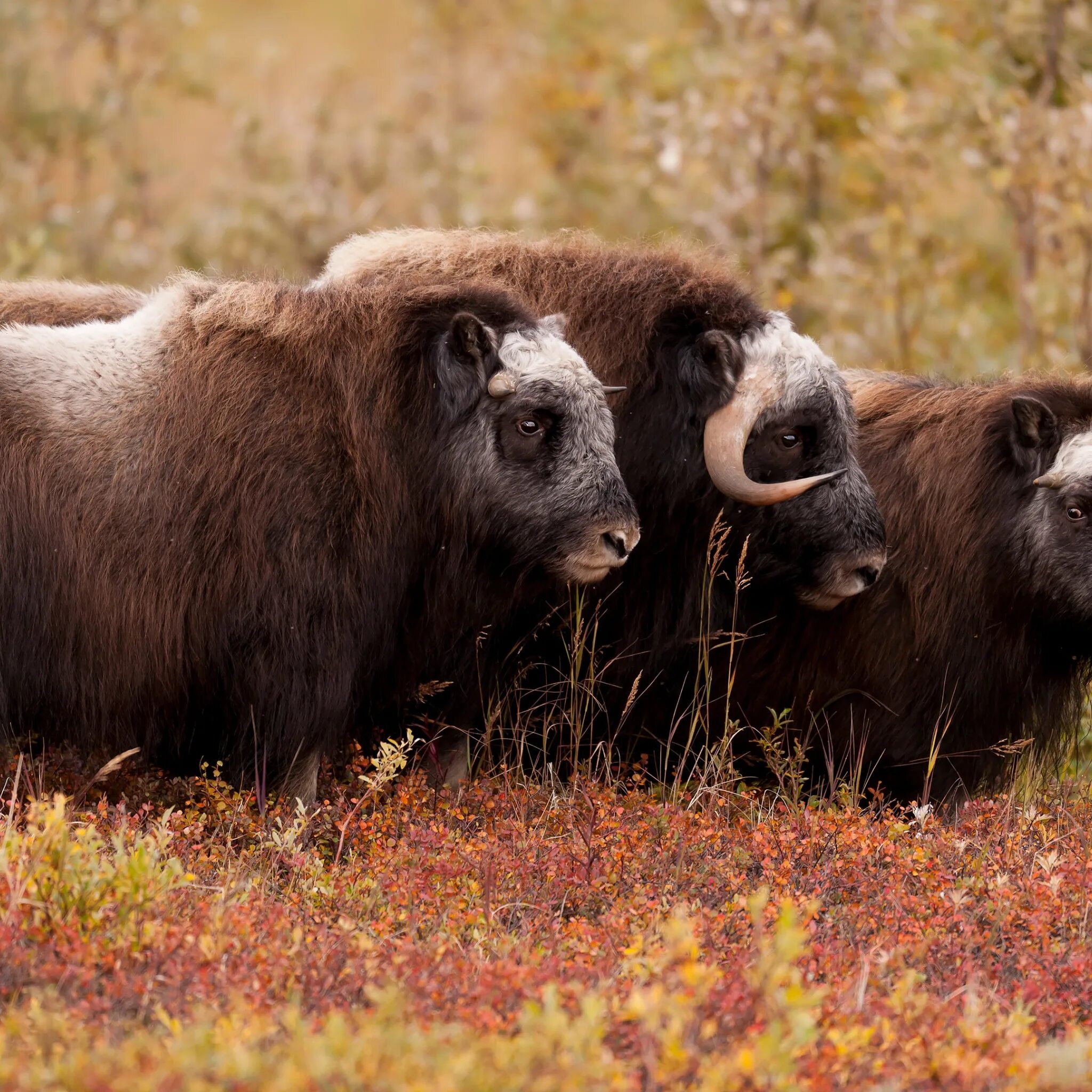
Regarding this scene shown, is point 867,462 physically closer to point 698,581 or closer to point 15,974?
point 698,581

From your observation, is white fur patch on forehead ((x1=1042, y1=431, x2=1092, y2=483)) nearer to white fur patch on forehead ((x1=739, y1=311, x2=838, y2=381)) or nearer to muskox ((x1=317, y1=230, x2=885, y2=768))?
muskox ((x1=317, y1=230, x2=885, y2=768))

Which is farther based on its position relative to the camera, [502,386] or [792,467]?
[792,467]

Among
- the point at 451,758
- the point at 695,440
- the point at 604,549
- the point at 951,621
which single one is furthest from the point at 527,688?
the point at 951,621

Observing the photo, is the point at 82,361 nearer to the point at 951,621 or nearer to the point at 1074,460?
the point at 951,621

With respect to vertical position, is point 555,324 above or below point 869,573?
above

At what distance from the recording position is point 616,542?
4.07m

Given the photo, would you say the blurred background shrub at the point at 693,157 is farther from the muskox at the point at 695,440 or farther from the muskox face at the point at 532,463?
the muskox face at the point at 532,463

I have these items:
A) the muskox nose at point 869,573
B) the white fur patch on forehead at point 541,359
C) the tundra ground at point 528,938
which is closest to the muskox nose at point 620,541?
the white fur patch on forehead at point 541,359

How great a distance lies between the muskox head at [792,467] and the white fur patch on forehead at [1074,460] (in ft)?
1.71

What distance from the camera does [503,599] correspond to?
4254 mm

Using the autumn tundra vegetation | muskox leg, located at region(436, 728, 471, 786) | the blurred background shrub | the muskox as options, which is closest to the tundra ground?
the autumn tundra vegetation

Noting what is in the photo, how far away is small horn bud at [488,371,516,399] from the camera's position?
404cm

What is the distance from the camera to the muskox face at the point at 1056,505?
448cm

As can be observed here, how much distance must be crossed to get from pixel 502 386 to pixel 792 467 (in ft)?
3.07
